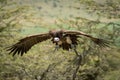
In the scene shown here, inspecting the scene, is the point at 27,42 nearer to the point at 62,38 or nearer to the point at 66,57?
the point at 62,38

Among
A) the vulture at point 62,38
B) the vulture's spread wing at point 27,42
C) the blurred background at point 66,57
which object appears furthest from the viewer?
the blurred background at point 66,57

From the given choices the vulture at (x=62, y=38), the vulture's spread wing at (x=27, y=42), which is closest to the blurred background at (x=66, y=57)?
the vulture's spread wing at (x=27, y=42)

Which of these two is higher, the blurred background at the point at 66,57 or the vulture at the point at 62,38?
the vulture at the point at 62,38

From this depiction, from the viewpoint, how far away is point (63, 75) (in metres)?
19.4

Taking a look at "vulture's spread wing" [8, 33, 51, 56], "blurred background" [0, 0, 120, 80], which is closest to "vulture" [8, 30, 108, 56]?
"vulture's spread wing" [8, 33, 51, 56]

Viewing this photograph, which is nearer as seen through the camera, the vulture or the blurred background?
the vulture

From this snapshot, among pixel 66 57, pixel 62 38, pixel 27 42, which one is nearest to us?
pixel 62 38

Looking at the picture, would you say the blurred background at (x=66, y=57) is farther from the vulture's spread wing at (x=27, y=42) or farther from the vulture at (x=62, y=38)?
the vulture at (x=62, y=38)


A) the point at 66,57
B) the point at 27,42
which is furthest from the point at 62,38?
the point at 66,57

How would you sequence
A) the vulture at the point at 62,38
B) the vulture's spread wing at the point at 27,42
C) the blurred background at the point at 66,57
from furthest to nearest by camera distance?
the blurred background at the point at 66,57
the vulture's spread wing at the point at 27,42
the vulture at the point at 62,38

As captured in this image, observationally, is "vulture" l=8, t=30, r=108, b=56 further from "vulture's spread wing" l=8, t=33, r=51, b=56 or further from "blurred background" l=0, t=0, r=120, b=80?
"blurred background" l=0, t=0, r=120, b=80

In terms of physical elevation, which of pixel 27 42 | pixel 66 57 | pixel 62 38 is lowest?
pixel 66 57

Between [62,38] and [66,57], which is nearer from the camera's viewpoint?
[62,38]

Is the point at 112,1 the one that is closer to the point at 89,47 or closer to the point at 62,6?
the point at 89,47
